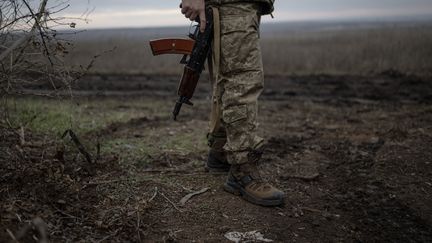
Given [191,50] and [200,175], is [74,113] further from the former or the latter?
[191,50]

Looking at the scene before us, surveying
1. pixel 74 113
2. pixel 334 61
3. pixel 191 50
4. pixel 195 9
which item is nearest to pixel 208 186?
pixel 191 50

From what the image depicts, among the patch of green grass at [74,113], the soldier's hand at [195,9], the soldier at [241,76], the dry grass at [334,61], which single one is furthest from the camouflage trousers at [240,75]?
the dry grass at [334,61]

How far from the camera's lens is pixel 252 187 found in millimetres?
3004

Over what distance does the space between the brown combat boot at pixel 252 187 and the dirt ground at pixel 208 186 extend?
6 centimetres

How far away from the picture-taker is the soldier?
2939mm

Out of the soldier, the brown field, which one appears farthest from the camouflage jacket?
the brown field

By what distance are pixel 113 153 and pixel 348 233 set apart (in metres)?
2.28

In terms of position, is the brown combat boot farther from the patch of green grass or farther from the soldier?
the patch of green grass

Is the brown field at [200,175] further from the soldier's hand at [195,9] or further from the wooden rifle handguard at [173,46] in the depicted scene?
the soldier's hand at [195,9]

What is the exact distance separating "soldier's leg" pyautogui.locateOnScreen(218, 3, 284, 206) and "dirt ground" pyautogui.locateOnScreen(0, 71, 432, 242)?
0.15 metres

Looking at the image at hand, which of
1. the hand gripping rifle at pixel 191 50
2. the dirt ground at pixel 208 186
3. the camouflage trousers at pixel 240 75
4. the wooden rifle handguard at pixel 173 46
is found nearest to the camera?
the dirt ground at pixel 208 186

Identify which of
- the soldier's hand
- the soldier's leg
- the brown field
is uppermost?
the soldier's hand

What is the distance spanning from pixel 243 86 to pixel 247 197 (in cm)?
76

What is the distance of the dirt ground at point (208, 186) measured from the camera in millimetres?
2514
